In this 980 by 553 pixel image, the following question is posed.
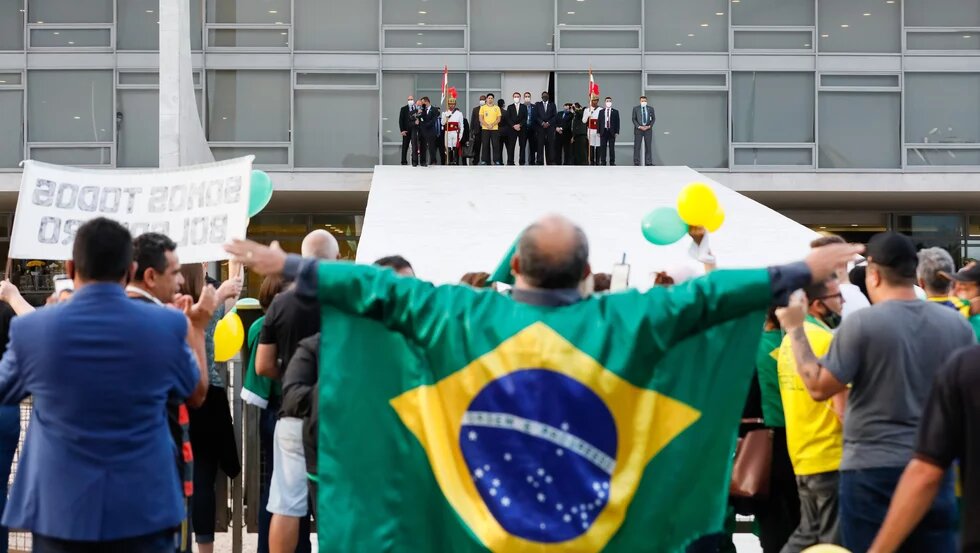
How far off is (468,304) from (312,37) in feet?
85.7

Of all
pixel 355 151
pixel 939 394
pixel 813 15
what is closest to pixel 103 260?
pixel 939 394

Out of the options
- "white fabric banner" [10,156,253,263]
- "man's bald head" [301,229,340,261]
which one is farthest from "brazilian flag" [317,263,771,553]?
"white fabric banner" [10,156,253,263]

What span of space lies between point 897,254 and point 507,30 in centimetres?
2527

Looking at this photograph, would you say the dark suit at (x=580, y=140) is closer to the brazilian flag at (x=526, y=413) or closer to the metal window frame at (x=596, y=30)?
the metal window frame at (x=596, y=30)

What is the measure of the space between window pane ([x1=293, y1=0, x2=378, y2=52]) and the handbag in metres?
23.9

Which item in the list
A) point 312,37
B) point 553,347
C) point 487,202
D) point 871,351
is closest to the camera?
point 553,347

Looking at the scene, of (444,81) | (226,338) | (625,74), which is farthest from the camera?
(625,74)

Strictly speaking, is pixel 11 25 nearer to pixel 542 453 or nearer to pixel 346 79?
pixel 346 79

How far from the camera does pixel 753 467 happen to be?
6.51m

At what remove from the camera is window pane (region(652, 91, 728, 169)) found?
2958 centimetres

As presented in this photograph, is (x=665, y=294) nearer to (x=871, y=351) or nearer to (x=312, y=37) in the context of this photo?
(x=871, y=351)

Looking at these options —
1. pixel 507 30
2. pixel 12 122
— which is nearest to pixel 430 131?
pixel 507 30

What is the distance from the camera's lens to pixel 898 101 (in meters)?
Answer: 29.5

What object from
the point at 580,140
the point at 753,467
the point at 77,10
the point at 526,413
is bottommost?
the point at 753,467
